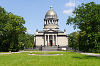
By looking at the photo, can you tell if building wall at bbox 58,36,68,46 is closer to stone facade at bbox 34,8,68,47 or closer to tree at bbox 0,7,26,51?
stone facade at bbox 34,8,68,47

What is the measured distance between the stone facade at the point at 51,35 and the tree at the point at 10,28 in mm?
35198

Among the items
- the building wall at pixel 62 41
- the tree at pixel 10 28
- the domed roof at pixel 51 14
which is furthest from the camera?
the domed roof at pixel 51 14

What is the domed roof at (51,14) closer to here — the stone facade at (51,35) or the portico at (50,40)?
the stone facade at (51,35)

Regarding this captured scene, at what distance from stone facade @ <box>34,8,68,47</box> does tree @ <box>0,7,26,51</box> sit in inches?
1386

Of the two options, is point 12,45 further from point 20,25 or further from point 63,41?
point 63,41

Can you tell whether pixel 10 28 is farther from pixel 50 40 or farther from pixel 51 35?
pixel 50 40

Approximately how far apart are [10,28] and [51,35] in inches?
1693


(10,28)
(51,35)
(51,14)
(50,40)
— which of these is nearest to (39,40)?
(50,40)

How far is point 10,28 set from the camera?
47.7 metres

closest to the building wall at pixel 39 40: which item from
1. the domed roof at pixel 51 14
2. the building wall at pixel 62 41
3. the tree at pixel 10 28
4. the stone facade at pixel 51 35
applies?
the stone facade at pixel 51 35

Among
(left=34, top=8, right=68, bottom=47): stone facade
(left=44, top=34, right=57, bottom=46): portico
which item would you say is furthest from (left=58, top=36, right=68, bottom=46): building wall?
(left=44, top=34, right=57, bottom=46): portico

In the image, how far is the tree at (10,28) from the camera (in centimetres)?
4907

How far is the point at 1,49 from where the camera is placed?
55188mm

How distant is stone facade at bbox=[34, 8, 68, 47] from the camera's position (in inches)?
3435
